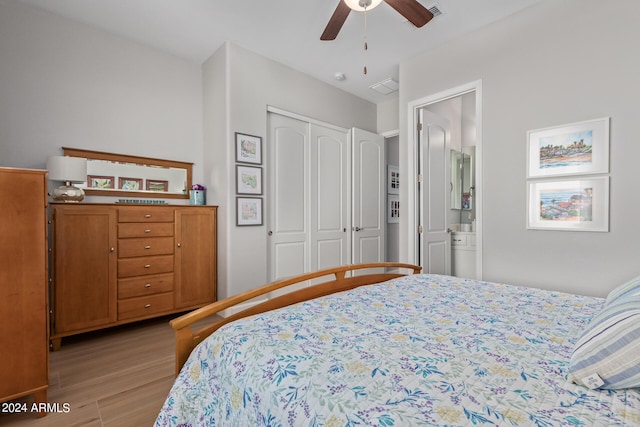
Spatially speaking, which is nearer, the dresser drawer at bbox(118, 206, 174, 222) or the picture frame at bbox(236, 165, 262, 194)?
the dresser drawer at bbox(118, 206, 174, 222)

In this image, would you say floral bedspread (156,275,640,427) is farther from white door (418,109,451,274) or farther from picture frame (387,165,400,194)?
picture frame (387,165,400,194)

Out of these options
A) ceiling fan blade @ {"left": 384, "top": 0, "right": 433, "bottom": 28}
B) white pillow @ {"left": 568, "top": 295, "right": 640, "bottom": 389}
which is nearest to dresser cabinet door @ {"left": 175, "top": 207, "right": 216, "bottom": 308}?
ceiling fan blade @ {"left": 384, "top": 0, "right": 433, "bottom": 28}

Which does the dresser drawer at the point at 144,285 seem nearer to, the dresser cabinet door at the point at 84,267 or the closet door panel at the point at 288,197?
the dresser cabinet door at the point at 84,267

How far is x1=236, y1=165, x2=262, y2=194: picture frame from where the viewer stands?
125 inches

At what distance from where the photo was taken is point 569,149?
2.34m

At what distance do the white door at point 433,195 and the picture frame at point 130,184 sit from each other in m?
2.91

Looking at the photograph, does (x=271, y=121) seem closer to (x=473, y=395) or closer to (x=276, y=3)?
(x=276, y=3)

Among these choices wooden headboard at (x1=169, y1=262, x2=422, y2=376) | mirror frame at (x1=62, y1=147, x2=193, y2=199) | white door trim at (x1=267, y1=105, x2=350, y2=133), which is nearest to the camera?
wooden headboard at (x1=169, y1=262, x2=422, y2=376)

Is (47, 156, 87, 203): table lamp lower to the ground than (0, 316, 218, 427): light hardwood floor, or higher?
higher

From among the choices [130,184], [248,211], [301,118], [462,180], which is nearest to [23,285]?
[130,184]

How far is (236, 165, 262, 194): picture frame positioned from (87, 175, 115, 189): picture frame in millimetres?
1177

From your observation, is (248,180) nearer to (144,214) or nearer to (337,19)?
(144,214)

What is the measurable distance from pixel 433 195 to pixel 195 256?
2572 millimetres

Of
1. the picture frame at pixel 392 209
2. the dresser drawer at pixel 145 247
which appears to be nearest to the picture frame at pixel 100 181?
the dresser drawer at pixel 145 247
